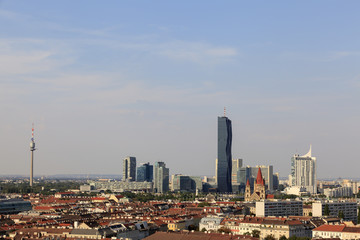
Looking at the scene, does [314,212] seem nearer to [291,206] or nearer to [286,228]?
[291,206]

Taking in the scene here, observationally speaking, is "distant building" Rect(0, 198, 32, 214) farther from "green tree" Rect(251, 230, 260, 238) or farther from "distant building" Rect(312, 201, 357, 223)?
"green tree" Rect(251, 230, 260, 238)

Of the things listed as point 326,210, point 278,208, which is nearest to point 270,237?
point 326,210

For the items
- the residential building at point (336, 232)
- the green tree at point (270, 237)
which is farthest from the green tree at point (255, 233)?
the residential building at point (336, 232)

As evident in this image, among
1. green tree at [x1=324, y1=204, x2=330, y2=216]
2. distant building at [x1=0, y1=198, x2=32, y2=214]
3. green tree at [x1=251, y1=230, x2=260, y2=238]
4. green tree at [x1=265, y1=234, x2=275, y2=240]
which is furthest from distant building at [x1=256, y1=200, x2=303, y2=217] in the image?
distant building at [x1=0, y1=198, x2=32, y2=214]

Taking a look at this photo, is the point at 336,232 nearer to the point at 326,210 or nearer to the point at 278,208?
the point at 326,210

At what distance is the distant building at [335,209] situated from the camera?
459 ft

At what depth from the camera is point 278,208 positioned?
145 m

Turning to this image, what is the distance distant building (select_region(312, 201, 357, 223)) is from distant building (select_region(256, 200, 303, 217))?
6238 mm

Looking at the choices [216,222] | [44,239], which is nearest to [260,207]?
[216,222]

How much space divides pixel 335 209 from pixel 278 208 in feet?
37.1

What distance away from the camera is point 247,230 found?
105m

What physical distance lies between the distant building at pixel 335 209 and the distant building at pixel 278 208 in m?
6.24

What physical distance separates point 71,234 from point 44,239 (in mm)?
8011

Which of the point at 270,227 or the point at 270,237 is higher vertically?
the point at 270,227
